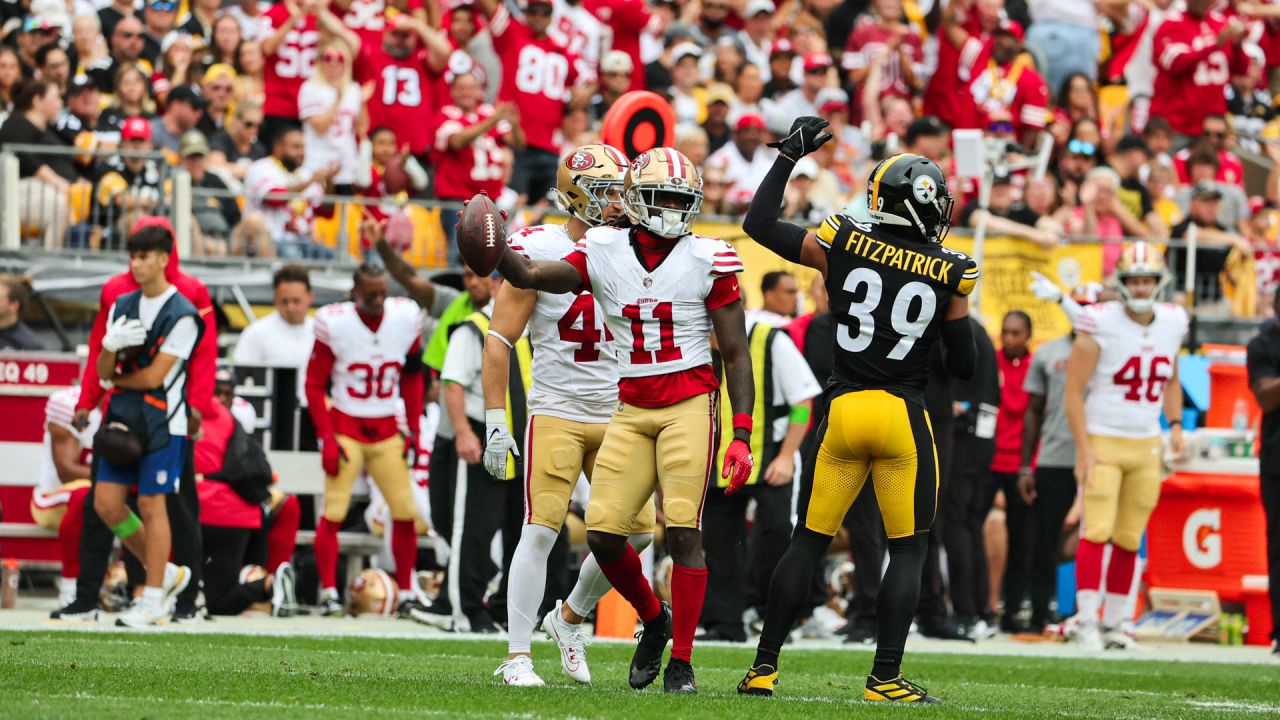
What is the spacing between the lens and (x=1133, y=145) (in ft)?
59.2

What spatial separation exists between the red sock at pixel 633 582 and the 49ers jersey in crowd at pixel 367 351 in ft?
16.0

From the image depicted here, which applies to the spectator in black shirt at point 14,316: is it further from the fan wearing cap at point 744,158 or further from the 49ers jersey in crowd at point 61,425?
the fan wearing cap at point 744,158

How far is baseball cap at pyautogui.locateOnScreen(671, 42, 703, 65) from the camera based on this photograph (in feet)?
59.4

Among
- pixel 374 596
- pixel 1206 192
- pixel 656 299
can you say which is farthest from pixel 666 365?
pixel 1206 192

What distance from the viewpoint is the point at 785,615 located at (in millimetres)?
7246

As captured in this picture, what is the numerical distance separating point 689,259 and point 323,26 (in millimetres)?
9781

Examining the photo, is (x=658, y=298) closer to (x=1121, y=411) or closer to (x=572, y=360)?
(x=572, y=360)

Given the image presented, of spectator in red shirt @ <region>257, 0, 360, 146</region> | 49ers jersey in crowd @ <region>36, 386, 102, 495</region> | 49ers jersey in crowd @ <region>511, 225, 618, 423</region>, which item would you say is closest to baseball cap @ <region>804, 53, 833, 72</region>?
spectator in red shirt @ <region>257, 0, 360, 146</region>

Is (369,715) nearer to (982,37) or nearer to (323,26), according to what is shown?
(323,26)

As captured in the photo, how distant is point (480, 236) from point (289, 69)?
10256 millimetres

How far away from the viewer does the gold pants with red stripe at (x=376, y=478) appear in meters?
12.1

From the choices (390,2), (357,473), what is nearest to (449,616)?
(357,473)

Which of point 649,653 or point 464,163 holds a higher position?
point 464,163

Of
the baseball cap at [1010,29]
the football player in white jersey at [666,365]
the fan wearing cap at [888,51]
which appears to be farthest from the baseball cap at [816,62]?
the football player in white jersey at [666,365]
